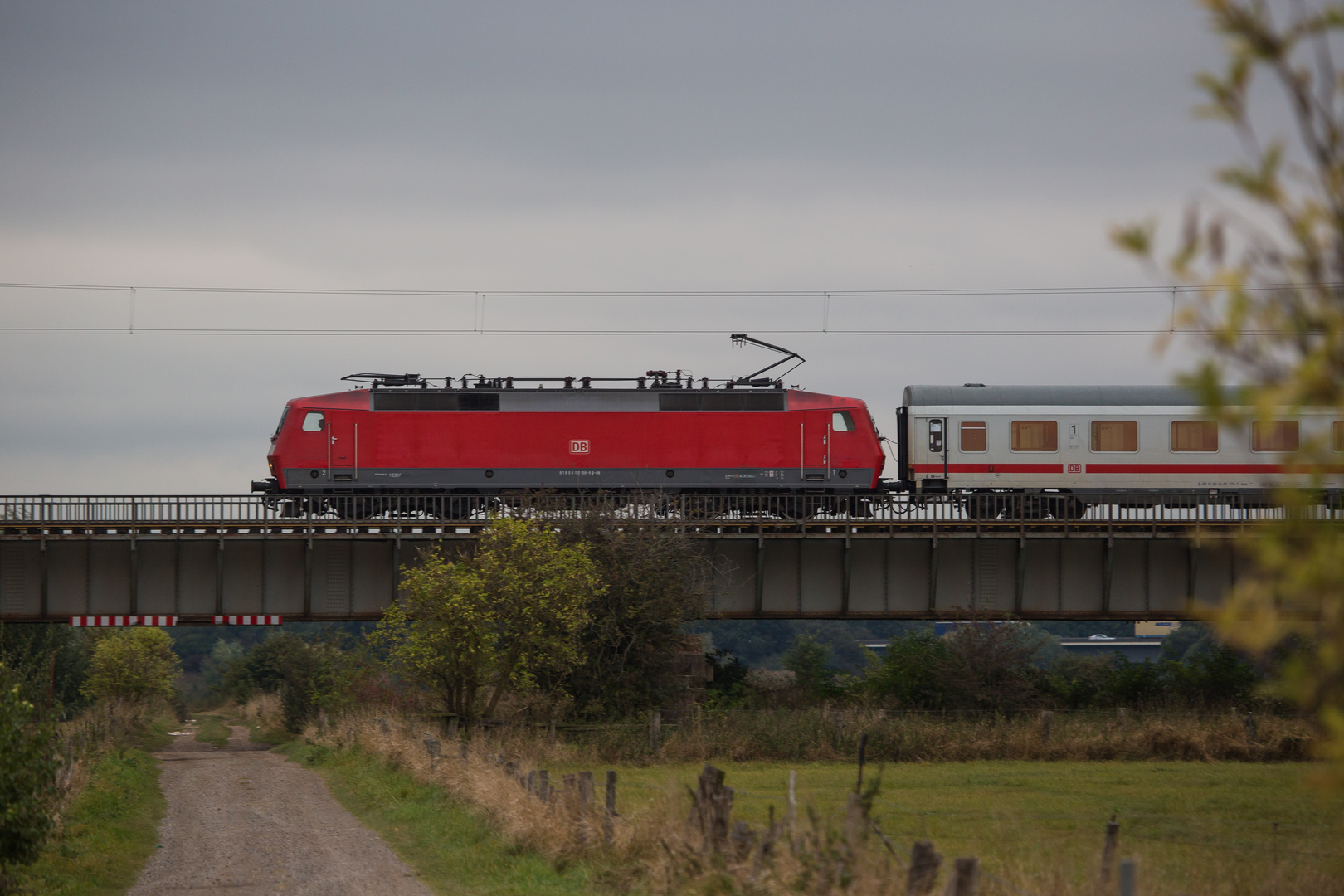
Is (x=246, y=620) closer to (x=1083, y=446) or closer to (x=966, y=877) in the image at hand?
(x=1083, y=446)

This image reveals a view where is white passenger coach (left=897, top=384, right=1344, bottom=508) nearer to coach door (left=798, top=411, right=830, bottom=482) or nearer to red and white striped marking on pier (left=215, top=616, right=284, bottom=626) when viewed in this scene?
coach door (left=798, top=411, right=830, bottom=482)

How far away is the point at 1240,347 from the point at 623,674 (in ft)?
101

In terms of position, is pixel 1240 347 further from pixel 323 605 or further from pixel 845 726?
pixel 323 605

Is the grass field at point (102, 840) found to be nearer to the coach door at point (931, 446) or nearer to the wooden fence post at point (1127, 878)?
the wooden fence post at point (1127, 878)

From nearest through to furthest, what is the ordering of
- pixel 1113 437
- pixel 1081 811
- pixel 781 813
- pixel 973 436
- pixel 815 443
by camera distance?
1. pixel 781 813
2. pixel 1081 811
3. pixel 1113 437
4. pixel 973 436
5. pixel 815 443

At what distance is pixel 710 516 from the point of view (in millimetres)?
38875

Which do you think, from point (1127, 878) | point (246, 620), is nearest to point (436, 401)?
point (246, 620)

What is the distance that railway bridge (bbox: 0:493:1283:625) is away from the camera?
3597cm

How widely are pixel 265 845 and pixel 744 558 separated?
19490 mm

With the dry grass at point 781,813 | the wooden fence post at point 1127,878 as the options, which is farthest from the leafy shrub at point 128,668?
the wooden fence post at point 1127,878

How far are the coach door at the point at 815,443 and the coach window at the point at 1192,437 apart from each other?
11.0m

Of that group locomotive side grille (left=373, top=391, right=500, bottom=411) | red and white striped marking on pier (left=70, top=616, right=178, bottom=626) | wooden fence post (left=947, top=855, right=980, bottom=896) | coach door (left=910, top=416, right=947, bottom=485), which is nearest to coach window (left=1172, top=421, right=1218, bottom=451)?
coach door (left=910, top=416, right=947, bottom=485)

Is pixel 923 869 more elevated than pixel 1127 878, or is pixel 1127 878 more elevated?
pixel 1127 878

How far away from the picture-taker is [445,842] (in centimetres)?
1934
